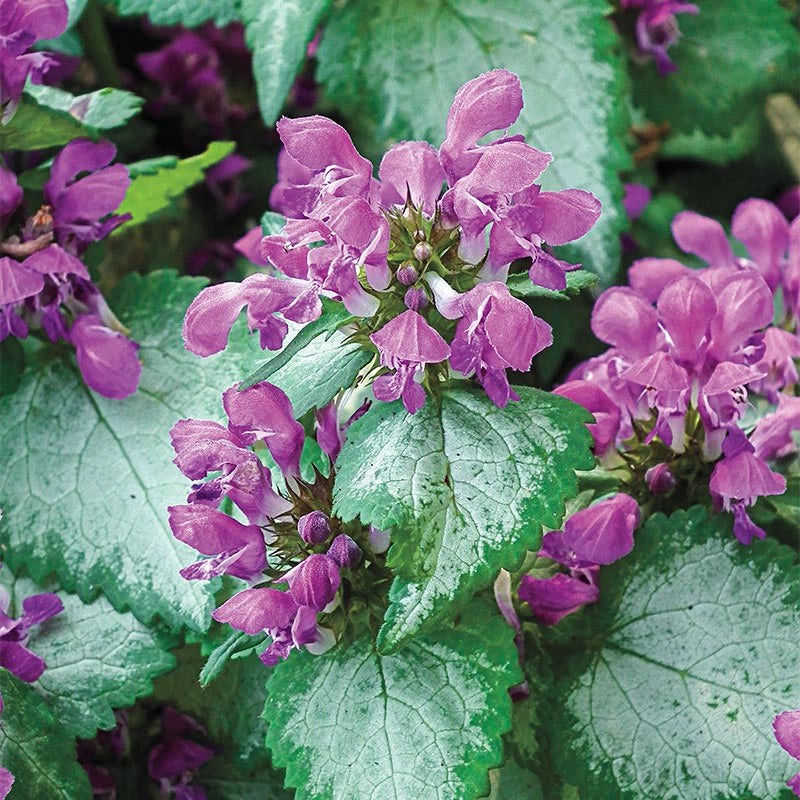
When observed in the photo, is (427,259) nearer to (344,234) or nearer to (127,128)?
(344,234)

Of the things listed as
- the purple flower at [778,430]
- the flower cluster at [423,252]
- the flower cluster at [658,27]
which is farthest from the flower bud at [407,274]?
the flower cluster at [658,27]

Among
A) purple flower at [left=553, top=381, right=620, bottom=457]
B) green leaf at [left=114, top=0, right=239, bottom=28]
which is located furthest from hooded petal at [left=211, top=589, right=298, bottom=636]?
green leaf at [left=114, top=0, right=239, bottom=28]

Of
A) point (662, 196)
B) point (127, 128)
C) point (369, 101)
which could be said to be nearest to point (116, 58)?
point (127, 128)

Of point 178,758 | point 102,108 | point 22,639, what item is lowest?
point 178,758

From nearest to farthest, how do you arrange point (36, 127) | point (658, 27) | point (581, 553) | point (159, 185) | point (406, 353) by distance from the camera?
1. point (406, 353)
2. point (581, 553)
3. point (36, 127)
4. point (159, 185)
5. point (658, 27)

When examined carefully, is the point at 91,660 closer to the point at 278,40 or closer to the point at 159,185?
the point at 159,185

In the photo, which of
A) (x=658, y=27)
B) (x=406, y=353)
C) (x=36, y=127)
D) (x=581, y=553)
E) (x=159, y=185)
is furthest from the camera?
(x=658, y=27)

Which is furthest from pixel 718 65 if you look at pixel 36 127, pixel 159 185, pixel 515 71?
pixel 36 127
